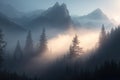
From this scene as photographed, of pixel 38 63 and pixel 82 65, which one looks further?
pixel 38 63

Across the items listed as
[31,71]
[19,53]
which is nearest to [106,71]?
[31,71]

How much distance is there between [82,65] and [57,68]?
8.42 m

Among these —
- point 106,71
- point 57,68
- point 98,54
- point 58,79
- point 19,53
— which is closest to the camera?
point 106,71

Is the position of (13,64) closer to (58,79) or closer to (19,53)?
(19,53)

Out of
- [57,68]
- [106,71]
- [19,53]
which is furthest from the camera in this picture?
[19,53]

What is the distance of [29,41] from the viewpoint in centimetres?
15812

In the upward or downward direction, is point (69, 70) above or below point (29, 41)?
below

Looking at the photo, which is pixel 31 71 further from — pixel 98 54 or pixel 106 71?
pixel 106 71

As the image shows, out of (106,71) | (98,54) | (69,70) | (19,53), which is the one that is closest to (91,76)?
(106,71)

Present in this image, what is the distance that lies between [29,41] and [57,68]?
36863 mm

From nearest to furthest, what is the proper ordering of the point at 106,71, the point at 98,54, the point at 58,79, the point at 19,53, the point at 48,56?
the point at 106,71, the point at 58,79, the point at 98,54, the point at 48,56, the point at 19,53

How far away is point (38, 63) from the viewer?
136500 millimetres

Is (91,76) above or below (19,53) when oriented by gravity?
below

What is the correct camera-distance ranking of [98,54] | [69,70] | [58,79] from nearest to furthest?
[58,79]
[69,70]
[98,54]
